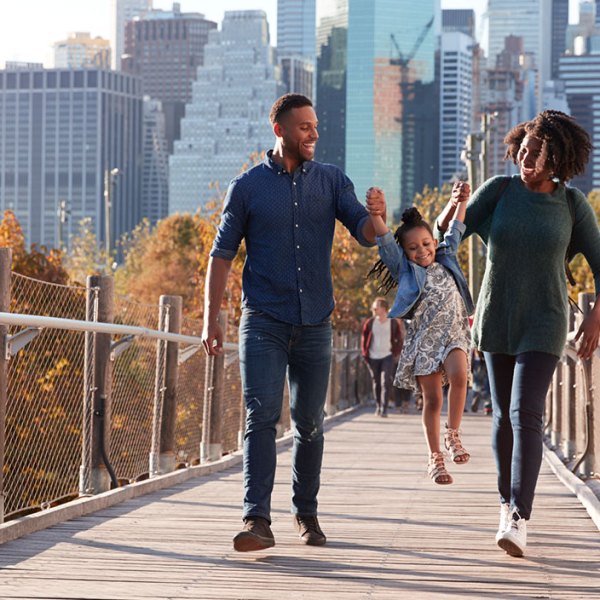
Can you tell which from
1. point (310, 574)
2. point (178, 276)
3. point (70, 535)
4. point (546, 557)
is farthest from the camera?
point (178, 276)

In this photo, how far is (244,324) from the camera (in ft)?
23.1

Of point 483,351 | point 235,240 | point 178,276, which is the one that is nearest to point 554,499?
point 483,351

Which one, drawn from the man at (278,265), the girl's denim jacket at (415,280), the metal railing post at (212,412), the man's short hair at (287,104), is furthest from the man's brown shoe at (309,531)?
the metal railing post at (212,412)

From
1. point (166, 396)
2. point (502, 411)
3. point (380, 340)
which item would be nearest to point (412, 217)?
point (502, 411)

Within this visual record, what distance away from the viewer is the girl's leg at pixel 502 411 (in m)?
7.04

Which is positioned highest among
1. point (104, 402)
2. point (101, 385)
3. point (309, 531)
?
point (101, 385)

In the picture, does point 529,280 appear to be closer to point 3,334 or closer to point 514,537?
point 514,537

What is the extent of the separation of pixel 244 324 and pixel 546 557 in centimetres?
161

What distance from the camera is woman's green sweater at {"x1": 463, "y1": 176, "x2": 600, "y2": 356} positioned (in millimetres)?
6863

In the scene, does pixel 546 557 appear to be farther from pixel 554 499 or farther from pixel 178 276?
pixel 178 276

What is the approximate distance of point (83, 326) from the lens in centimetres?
841

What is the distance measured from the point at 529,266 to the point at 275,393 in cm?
121

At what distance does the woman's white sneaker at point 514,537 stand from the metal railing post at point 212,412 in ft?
20.8

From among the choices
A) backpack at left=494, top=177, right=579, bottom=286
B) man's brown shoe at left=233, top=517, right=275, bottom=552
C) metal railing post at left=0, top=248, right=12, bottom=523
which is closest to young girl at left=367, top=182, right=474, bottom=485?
backpack at left=494, top=177, right=579, bottom=286
